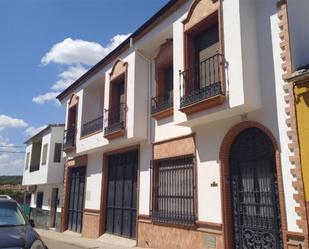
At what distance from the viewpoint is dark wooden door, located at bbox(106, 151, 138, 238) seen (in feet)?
42.8

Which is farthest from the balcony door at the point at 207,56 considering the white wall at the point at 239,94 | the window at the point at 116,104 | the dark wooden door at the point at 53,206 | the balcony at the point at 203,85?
the dark wooden door at the point at 53,206

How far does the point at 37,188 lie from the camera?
2605 centimetres

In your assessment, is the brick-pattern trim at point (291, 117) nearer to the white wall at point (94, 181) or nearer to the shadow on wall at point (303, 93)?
the shadow on wall at point (303, 93)

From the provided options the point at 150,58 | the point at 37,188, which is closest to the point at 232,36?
the point at 150,58

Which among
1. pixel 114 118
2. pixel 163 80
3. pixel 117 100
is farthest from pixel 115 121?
pixel 163 80

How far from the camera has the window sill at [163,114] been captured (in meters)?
11.3

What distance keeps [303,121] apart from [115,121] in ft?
27.6

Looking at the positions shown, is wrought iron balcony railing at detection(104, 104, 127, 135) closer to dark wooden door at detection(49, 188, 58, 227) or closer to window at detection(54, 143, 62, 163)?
window at detection(54, 143, 62, 163)

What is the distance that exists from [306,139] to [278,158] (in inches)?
30.8

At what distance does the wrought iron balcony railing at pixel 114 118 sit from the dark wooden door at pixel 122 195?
49.7 inches

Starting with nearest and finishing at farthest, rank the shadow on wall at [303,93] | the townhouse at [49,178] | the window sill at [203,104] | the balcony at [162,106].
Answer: the shadow on wall at [303,93]
the window sill at [203,104]
the balcony at [162,106]
the townhouse at [49,178]

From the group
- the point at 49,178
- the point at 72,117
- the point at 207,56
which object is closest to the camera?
the point at 207,56

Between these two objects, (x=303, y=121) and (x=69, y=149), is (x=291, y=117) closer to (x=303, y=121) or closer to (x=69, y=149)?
(x=303, y=121)

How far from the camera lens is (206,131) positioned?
959 cm
